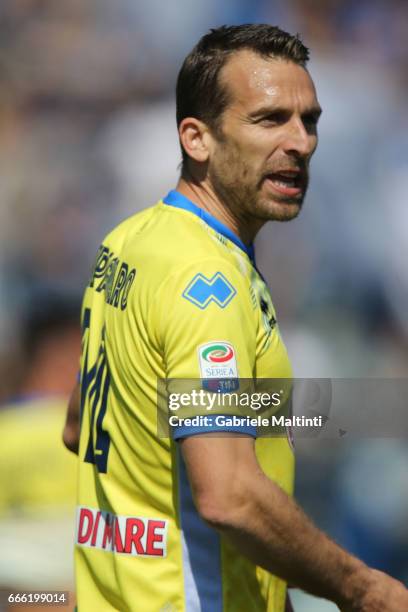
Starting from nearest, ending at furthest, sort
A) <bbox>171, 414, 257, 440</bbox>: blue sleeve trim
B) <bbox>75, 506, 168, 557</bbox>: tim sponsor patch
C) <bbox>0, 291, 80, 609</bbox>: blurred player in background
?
<bbox>171, 414, 257, 440</bbox>: blue sleeve trim, <bbox>75, 506, 168, 557</bbox>: tim sponsor patch, <bbox>0, 291, 80, 609</bbox>: blurred player in background

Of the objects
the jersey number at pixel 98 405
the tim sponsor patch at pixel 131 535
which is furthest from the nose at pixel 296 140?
the tim sponsor patch at pixel 131 535

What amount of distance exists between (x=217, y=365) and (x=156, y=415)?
0.67 feet

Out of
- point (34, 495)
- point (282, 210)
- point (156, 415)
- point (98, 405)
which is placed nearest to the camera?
point (156, 415)

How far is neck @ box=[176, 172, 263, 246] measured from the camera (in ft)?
7.21

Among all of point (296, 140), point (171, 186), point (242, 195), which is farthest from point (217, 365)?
point (171, 186)

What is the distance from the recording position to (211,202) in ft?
7.23

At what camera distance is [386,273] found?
162 inches

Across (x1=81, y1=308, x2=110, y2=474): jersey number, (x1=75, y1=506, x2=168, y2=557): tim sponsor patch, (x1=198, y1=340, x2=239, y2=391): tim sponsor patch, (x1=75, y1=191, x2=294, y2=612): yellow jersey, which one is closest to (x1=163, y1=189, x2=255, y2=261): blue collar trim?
(x1=75, y1=191, x2=294, y2=612): yellow jersey

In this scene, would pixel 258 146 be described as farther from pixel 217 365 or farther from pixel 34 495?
pixel 34 495

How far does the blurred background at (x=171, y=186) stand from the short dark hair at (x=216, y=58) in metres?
1.77

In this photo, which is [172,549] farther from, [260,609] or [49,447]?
[49,447]

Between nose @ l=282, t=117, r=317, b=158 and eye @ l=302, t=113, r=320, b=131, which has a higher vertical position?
eye @ l=302, t=113, r=320, b=131

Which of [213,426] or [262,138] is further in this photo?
[262,138]

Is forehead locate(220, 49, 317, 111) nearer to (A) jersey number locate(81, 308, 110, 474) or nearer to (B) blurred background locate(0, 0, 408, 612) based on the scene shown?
(A) jersey number locate(81, 308, 110, 474)
